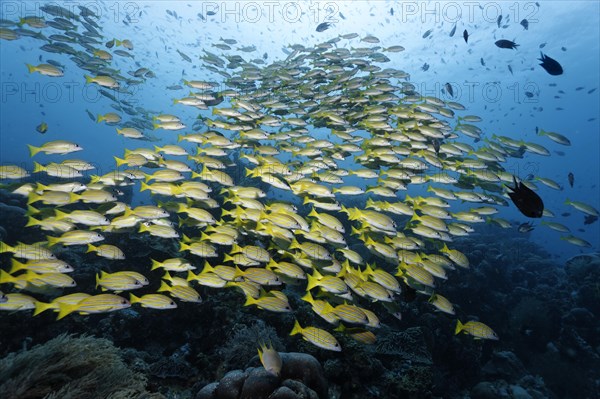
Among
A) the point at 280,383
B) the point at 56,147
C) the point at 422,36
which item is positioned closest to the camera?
Answer: the point at 280,383

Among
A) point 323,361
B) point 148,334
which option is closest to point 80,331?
point 148,334

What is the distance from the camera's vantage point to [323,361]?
5.51 meters

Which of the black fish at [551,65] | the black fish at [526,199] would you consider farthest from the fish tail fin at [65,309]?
the black fish at [551,65]

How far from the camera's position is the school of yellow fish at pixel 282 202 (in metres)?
5.11

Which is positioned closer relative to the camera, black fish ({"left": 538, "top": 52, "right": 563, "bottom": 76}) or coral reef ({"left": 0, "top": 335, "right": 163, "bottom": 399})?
coral reef ({"left": 0, "top": 335, "right": 163, "bottom": 399})

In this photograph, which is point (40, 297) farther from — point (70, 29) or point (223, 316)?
point (70, 29)

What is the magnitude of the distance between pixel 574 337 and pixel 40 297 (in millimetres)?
15296

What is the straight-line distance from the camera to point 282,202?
7.56 m

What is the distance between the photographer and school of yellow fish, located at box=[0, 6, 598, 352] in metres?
5.11

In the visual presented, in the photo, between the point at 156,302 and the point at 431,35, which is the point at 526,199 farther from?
the point at 431,35

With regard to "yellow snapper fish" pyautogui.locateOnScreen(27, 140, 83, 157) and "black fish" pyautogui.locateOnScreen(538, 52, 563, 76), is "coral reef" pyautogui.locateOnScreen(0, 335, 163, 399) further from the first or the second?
"black fish" pyautogui.locateOnScreen(538, 52, 563, 76)

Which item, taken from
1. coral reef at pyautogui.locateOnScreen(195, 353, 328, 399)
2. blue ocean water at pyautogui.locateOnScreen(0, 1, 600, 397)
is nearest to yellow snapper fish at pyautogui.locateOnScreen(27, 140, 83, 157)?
coral reef at pyautogui.locateOnScreen(195, 353, 328, 399)

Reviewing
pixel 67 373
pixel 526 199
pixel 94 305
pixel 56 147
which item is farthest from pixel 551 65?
pixel 56 147

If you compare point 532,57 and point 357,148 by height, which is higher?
point 532,57
